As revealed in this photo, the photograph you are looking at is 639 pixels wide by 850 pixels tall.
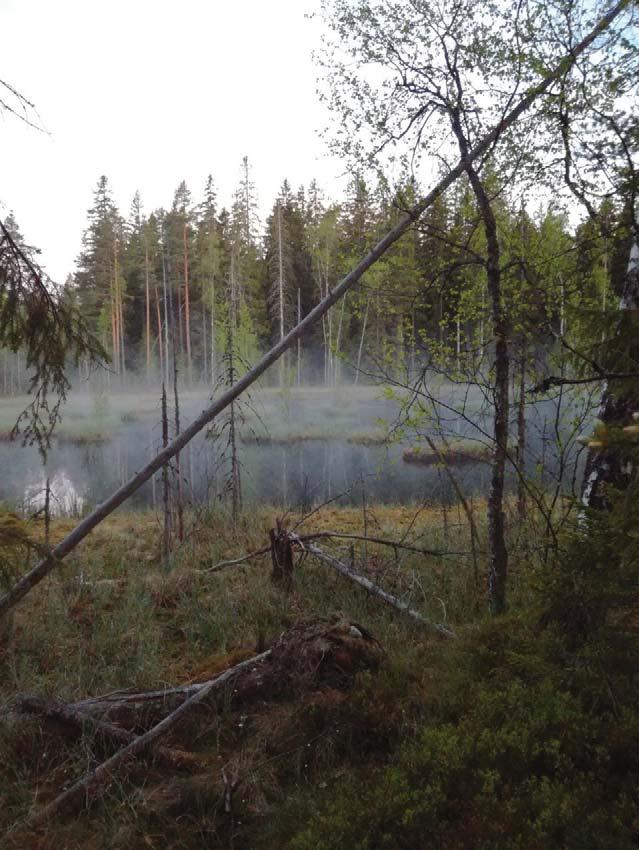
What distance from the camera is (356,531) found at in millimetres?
7707

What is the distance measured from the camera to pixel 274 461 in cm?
1647

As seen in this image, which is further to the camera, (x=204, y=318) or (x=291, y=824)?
(x=204, y=318)

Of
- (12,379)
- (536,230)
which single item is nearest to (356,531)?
(536,230)

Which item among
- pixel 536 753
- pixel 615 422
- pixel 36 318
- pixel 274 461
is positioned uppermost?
pixel 36 318

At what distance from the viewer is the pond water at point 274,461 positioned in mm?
11625

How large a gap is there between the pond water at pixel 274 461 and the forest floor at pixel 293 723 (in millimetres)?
4766

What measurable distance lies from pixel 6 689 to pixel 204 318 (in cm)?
2072

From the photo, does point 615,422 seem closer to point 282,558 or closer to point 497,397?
point 497,397

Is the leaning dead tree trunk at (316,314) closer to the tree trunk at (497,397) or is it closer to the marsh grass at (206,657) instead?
the tree trunk at (497,397)

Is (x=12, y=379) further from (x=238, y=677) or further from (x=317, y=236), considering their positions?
(x=238, y=677)

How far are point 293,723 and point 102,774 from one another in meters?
0.88

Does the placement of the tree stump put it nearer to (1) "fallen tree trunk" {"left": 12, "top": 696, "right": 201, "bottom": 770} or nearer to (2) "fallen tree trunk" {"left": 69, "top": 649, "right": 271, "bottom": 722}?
(2) "fallen tree trunk" {"left": 69, "top": 649, "right": 271, "bottom": 722}

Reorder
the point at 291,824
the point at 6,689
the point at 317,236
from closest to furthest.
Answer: the point at 291,824 < the point at 6,689 < the point at 317,236

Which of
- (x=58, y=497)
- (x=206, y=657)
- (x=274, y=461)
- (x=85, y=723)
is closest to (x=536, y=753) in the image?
(x=85, y=723)
